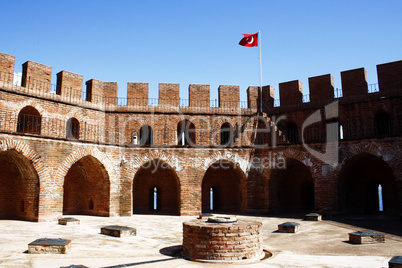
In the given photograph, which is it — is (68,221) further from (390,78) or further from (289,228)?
(390,78)

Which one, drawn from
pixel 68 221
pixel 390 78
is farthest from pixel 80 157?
pixel 390 78

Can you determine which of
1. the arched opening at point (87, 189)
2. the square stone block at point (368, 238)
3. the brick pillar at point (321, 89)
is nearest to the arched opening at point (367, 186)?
the brick pillar at point (321, 89)

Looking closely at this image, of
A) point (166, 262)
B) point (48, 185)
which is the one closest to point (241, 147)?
point (48, 185)

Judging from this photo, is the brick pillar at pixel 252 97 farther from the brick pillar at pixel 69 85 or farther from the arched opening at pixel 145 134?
the brick pillar at pixel 69 85

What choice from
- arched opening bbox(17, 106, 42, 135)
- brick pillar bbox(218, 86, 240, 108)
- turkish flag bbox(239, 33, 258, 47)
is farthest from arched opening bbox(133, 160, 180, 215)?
turkish flag bbox(239, 33, 258, 47)

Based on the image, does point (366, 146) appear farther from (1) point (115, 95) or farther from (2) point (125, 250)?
(1) point (115, 95)

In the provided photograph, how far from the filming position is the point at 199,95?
17891 mm

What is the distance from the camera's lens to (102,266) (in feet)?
20.9

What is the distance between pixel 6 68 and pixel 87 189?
650 centimetres

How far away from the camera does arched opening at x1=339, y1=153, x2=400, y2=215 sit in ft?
50.4

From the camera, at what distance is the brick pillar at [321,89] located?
1681 cm

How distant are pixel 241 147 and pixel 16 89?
10.7 metres

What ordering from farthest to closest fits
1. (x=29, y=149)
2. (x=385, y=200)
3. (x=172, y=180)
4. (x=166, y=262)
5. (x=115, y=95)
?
1. (x=172, y=180)
2. (x=115, y=95)
3. (x=385, y=200)
4. (x=29, y=149)
5. (x=166, y=262)

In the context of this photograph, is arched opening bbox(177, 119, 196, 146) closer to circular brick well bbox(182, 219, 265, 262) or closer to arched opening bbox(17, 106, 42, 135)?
arched opening bbox(17, 106, 42, 135)
